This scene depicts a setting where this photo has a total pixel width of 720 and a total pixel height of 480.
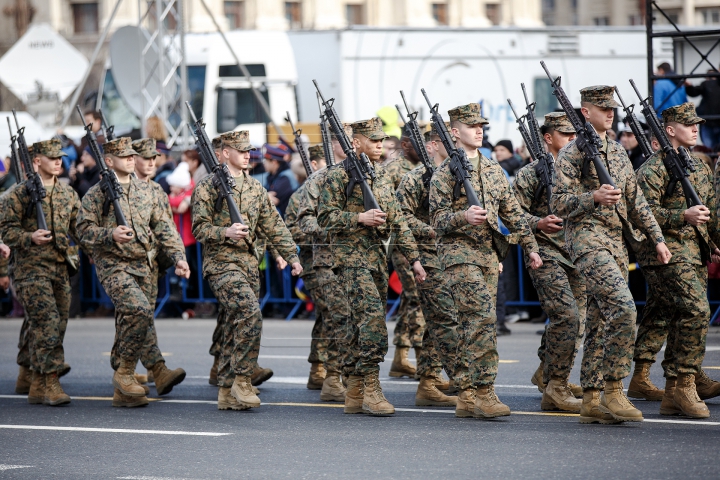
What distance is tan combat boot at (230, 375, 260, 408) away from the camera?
996 cm

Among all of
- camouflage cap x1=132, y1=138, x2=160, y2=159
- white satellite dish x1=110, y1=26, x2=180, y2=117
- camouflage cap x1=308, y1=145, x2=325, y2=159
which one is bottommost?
camouflage cap x1=308, y1=145, x2=325, y2=159

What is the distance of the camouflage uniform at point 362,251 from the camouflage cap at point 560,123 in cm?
139

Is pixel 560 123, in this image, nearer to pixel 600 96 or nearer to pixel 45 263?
pixel 600 96

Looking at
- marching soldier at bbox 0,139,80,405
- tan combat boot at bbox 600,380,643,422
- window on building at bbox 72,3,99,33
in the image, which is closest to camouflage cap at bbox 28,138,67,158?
marching soldier at bbox 0,139,80,405

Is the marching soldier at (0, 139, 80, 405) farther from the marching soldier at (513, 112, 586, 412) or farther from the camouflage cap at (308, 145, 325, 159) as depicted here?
the marching soldier at (513, 112, 586, 412)

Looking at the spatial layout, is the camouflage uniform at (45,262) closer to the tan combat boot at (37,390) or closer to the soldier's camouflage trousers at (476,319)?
the tan combat boot at (37,390)

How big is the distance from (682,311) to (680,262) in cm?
34

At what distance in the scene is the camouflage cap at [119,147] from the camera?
1062 centimetres

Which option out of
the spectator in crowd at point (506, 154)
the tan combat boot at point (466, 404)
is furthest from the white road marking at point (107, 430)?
the spectator in crowd at point (506, 154)

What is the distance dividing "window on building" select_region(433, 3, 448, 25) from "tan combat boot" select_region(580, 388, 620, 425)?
60.8 m

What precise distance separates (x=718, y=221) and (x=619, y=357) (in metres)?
1.58

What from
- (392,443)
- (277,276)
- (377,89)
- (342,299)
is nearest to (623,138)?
(277,276)

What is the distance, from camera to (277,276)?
16.9 m

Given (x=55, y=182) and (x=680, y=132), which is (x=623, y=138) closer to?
(x=680, y=132)
